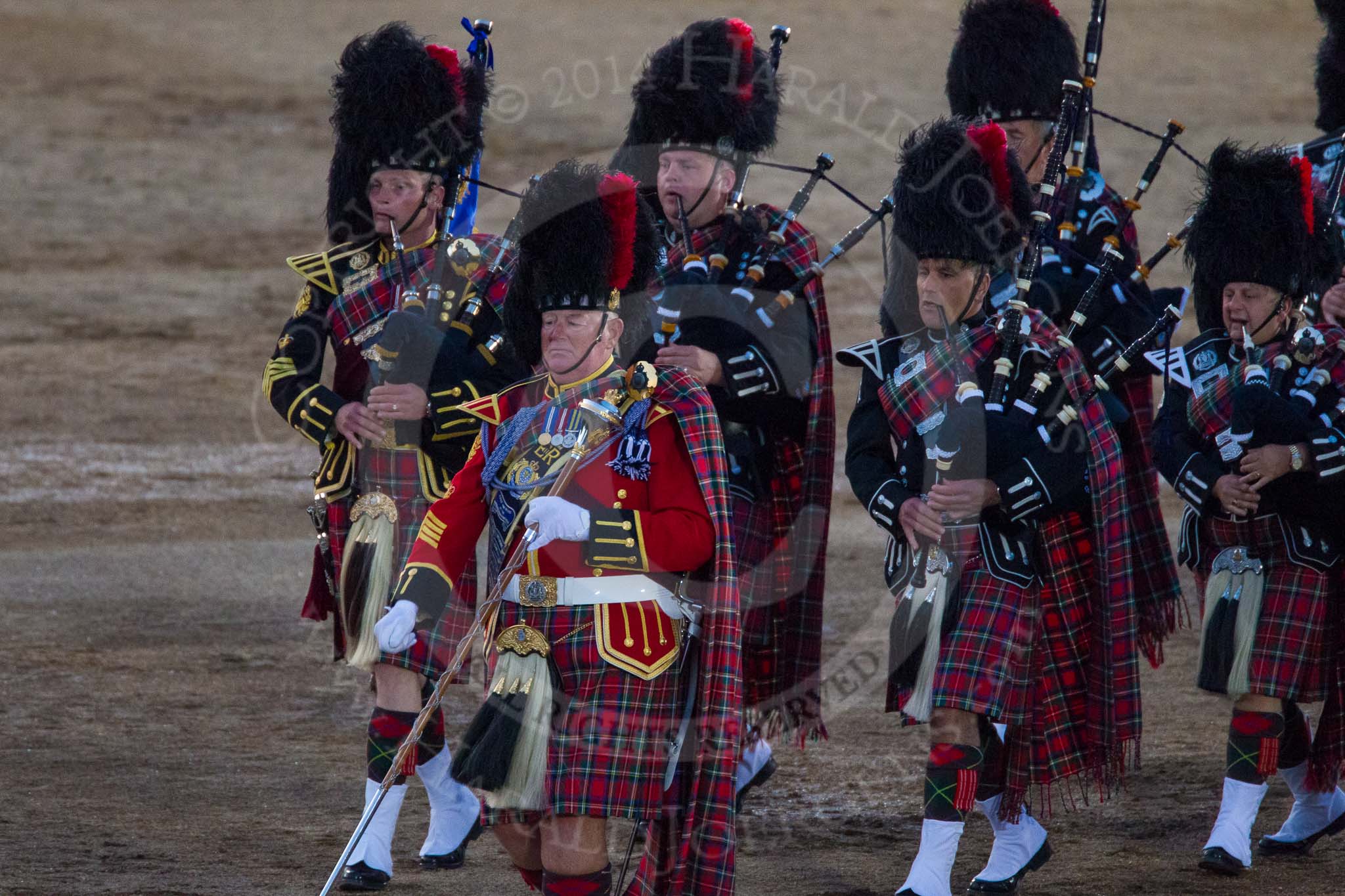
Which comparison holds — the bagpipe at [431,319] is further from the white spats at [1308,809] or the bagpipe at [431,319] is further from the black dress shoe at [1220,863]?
the white spats at [1308,809]

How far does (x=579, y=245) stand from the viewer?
155 inches

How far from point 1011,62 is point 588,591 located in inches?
95.1

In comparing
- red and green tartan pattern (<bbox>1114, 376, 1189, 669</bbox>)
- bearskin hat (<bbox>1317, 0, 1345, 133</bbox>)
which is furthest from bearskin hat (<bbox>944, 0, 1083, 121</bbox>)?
bearskin hat (<bbox>1317, 0, 1345, 133</bbox>)

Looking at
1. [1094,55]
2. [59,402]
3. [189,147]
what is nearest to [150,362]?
[59,402]

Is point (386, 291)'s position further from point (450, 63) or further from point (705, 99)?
point (705, 99)

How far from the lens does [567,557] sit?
12.7 feet

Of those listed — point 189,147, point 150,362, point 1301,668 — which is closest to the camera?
point 1301,668

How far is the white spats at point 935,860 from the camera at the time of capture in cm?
444

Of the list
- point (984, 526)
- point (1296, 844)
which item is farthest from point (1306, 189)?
point (1296, 844)

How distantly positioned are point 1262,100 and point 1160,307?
38.7 feet

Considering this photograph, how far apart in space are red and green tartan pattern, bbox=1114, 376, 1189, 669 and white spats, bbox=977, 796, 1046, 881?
2.01 feet

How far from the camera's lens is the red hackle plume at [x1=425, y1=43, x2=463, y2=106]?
5.12 m

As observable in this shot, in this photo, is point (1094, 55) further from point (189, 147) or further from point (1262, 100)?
point (1262, 100)

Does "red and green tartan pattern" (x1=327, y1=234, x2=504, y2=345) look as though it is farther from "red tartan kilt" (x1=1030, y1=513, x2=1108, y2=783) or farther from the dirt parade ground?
"red tartan kilt" (x1=1030, y1=513, x2=1108, y2=783)
